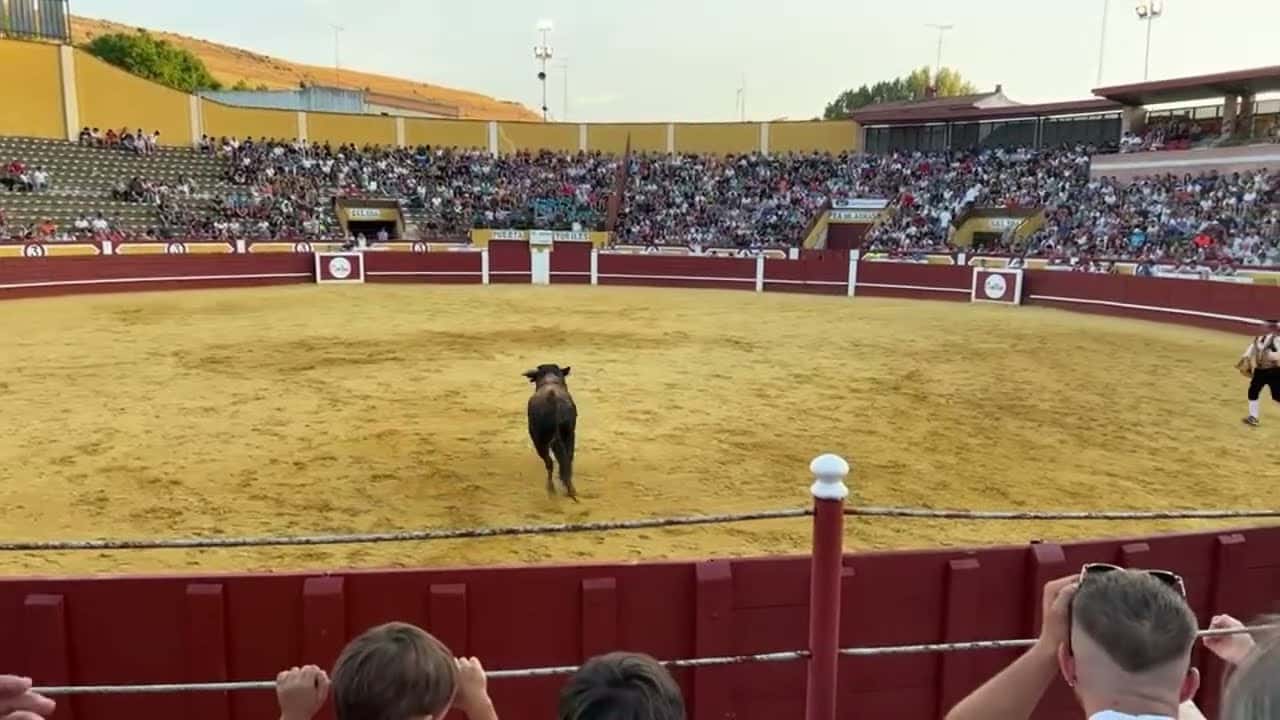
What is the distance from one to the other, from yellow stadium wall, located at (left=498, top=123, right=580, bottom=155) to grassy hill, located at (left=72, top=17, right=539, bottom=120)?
351 ft

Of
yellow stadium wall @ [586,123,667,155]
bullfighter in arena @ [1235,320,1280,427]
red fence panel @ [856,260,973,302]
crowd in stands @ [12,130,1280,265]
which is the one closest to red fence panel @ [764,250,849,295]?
red fence panel @ [856,260,973,302]

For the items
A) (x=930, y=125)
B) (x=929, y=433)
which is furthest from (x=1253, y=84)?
(x=929, y=433)

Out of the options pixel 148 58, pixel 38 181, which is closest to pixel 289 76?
pixel 148 58

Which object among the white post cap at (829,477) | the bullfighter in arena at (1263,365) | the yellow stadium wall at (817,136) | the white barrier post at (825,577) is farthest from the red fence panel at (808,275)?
the white post cap at (829,477)

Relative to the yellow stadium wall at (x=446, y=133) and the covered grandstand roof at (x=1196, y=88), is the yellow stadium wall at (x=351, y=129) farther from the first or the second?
the covered grandstand roof at (x=1196, y=88)

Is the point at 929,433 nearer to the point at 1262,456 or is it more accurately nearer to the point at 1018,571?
the point at 1262,456

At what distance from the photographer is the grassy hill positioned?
15625cm

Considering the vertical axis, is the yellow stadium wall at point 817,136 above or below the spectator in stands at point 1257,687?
above

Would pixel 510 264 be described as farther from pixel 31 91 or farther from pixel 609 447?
pixel 609 447

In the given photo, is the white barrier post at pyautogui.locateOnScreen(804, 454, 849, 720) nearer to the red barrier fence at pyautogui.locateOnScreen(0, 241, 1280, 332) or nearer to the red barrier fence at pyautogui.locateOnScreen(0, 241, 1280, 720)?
the red barrier fence at pyautogui.locateOnScreen(0, 241, 1280, 720)

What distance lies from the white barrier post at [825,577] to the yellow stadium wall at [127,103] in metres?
38.9

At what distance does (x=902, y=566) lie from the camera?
353 centimetres

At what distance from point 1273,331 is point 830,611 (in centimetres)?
914

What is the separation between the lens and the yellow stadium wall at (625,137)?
147ft
